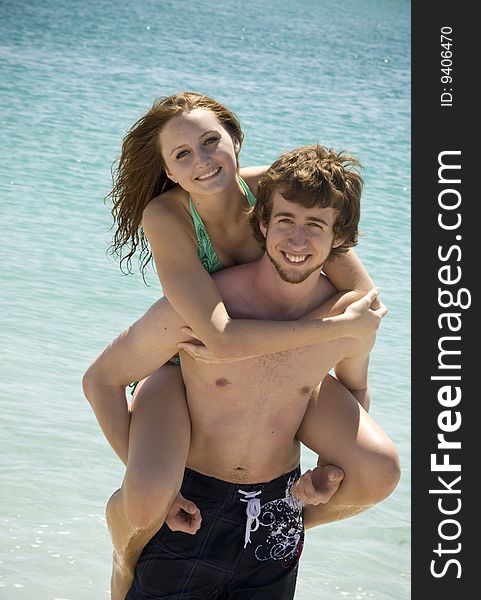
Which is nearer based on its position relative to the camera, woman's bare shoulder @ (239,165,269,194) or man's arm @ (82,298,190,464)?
man's arm @ (82,298,190,464)

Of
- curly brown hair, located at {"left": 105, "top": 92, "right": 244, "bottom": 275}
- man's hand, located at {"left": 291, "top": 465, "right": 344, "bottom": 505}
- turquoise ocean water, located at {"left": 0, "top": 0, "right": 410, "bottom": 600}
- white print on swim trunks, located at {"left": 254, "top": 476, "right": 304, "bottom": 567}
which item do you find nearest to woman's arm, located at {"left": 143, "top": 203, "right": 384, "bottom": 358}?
curly brown hair, located at {"left": 105, "top": 92, "right": 244, "bottom": 275}

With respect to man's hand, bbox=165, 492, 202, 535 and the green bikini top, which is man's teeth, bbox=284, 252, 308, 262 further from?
man's hand, bbox=165, 492, 202, 535

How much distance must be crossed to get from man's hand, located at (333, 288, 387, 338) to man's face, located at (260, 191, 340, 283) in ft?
0.52

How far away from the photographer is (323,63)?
19.8 m

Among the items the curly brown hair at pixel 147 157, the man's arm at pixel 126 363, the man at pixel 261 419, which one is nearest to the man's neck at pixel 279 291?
the man at pixel 261 419

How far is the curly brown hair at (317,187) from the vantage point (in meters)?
Answer: 3.01

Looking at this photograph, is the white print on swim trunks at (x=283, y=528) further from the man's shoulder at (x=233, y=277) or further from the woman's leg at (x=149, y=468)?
the man's shoulder at (x=233, y=277)

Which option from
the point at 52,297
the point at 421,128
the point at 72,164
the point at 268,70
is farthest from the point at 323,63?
the point at 421,128

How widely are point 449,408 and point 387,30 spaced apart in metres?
24.4

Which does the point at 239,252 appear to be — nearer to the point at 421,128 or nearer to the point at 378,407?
the point at 421,128

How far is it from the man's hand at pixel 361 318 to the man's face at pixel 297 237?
158 mm

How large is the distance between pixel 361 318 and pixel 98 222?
5.66m

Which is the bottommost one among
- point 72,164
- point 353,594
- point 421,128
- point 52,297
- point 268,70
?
point 353,594

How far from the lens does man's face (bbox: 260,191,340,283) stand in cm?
302
